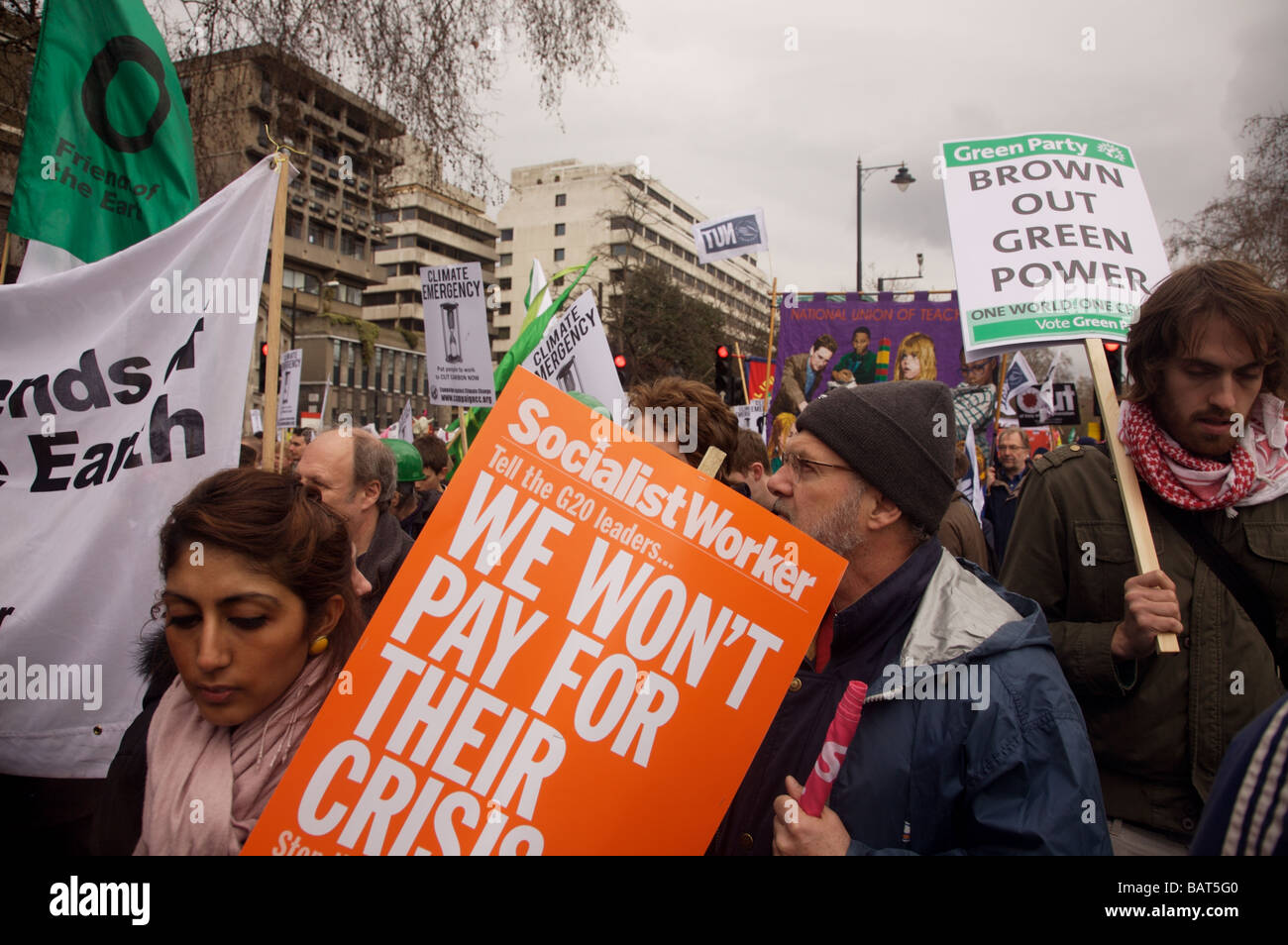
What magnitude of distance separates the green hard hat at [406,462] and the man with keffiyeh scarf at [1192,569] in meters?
3.26

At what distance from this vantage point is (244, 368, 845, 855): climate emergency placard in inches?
54.1

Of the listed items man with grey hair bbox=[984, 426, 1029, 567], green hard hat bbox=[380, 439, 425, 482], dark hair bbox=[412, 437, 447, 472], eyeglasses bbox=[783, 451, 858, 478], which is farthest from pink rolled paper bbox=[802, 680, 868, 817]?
dark hair bbox=[412, 437, 447, 472]

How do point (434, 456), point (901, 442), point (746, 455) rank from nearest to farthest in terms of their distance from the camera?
point (901, 442), point (746, 455), point (434, 456)

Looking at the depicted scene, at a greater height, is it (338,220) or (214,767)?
(338,220)

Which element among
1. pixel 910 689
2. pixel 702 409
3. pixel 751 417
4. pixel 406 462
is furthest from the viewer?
pixel 751 417

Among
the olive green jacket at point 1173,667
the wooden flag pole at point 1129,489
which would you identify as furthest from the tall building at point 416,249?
the olive green jacket at point 1173,667

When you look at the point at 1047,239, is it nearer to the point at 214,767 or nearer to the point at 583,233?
the point at 214,767

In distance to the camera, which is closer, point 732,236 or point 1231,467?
point 1231,467

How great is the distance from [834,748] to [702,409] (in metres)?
1.96

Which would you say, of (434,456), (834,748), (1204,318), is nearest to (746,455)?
(1204,318)

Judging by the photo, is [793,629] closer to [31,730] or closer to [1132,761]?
[1132,761]

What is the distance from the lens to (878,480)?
72.4 inches

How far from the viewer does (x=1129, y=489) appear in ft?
6.80

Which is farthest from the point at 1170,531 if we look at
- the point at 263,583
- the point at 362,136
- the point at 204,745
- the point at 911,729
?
the point at 362,136
